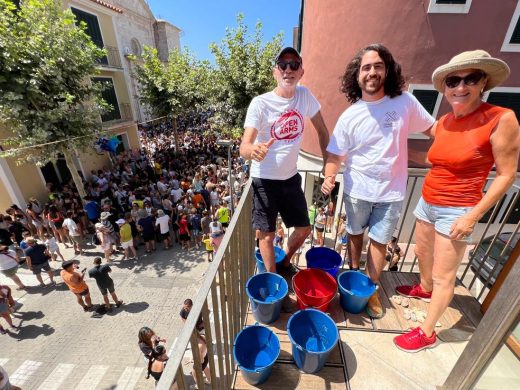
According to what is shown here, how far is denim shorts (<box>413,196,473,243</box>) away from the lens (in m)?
1.99

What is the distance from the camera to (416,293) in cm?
269

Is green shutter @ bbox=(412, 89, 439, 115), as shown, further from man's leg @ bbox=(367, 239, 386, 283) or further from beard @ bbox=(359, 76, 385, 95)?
man's leg @ bbox=(367, 239, 386, 283)

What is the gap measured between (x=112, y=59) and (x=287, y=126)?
763 inches

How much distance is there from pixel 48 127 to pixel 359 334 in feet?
34.9

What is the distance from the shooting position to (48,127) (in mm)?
8430

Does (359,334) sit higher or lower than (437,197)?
lower

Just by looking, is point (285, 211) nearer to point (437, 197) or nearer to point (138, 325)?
point (437, 197)

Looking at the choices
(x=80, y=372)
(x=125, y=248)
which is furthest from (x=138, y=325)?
(x=125, y=248)

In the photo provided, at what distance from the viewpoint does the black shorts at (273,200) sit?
2.54m

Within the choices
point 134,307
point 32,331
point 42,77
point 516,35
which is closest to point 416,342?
point 134,307

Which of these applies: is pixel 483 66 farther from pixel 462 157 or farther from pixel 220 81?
pixel 220 81

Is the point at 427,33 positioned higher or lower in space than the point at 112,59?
lower

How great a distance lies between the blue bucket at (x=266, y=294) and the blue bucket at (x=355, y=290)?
59cm

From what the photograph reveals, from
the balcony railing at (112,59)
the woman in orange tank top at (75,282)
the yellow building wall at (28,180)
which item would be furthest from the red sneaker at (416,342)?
the balcony railing at (112,59)
